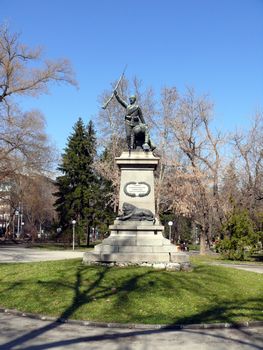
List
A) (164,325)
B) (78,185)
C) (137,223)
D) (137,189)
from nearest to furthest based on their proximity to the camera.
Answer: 1. (164,325)
2. (137,223)
3. (137,189)
4. (78,185)

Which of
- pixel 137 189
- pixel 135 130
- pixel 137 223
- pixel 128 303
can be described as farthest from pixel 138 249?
pixel 128 303

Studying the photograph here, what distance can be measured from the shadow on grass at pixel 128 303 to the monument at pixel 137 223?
1.02m

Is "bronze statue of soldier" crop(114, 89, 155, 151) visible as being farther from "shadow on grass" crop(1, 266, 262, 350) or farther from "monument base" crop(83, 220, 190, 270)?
"shadow on grass" crop(1, 266, 262, 350)

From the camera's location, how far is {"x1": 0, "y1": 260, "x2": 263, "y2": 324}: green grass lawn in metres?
9.16

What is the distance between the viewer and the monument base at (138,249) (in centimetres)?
1428

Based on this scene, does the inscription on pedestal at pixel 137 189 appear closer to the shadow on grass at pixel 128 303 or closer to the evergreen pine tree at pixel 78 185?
the shadow on grass at pixel 128 303

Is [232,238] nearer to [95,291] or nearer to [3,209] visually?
[95,291]

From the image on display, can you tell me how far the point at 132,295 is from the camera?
34.3 ft

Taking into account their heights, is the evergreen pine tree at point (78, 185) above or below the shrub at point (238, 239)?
above

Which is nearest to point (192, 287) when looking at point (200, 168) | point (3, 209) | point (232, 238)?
point (232, 238)

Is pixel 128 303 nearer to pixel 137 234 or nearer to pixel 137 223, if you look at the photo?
pixel 137 234

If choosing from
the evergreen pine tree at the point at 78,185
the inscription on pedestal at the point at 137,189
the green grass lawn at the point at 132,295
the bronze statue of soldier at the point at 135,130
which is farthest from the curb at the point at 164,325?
the evergreen pine tree at the point at 78,185

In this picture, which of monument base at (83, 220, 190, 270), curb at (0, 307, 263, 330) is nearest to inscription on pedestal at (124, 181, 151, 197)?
monument base at (83, 220, 190, 270)

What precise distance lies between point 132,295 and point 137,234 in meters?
4.68
